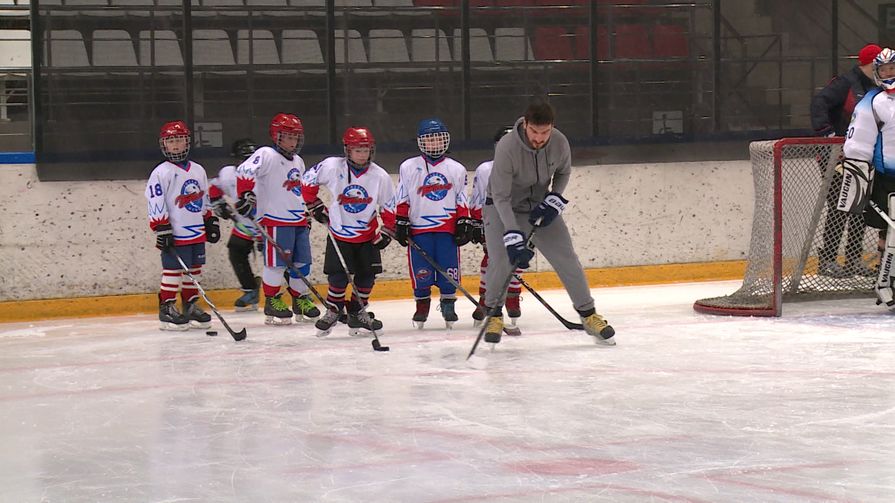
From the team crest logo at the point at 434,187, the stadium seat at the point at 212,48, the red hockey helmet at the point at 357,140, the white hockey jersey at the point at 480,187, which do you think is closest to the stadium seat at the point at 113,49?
the stadium seat at the point at 212,48

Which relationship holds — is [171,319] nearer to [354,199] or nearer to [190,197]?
[190,197]

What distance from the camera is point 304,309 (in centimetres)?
680

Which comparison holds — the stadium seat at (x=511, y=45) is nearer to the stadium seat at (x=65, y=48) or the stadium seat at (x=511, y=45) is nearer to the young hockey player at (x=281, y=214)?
the young hockey player at (x=281, y=214)

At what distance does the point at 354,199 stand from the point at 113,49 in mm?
2477

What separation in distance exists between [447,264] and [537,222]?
0.99m

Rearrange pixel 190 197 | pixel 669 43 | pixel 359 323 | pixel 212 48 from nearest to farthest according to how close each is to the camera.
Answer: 1. pixel 359 323
2. pixel 190 197
3. pixel 212 48
4. pixel 669 43

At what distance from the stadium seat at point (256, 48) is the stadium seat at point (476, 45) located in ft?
4.09

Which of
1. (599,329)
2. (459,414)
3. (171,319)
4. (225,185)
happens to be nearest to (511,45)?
(225,185)

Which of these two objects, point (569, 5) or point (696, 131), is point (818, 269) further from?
point (569, 5)

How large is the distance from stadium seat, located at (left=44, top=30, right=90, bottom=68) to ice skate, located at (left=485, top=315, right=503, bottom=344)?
331 centimetres

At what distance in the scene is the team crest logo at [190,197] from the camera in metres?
6.69

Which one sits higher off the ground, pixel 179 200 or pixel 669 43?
pixel 669 43

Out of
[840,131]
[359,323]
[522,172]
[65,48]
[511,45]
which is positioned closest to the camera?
[522,172]

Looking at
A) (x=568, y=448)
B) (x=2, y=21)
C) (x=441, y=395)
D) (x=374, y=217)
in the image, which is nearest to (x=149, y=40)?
(x=2, y=21)
